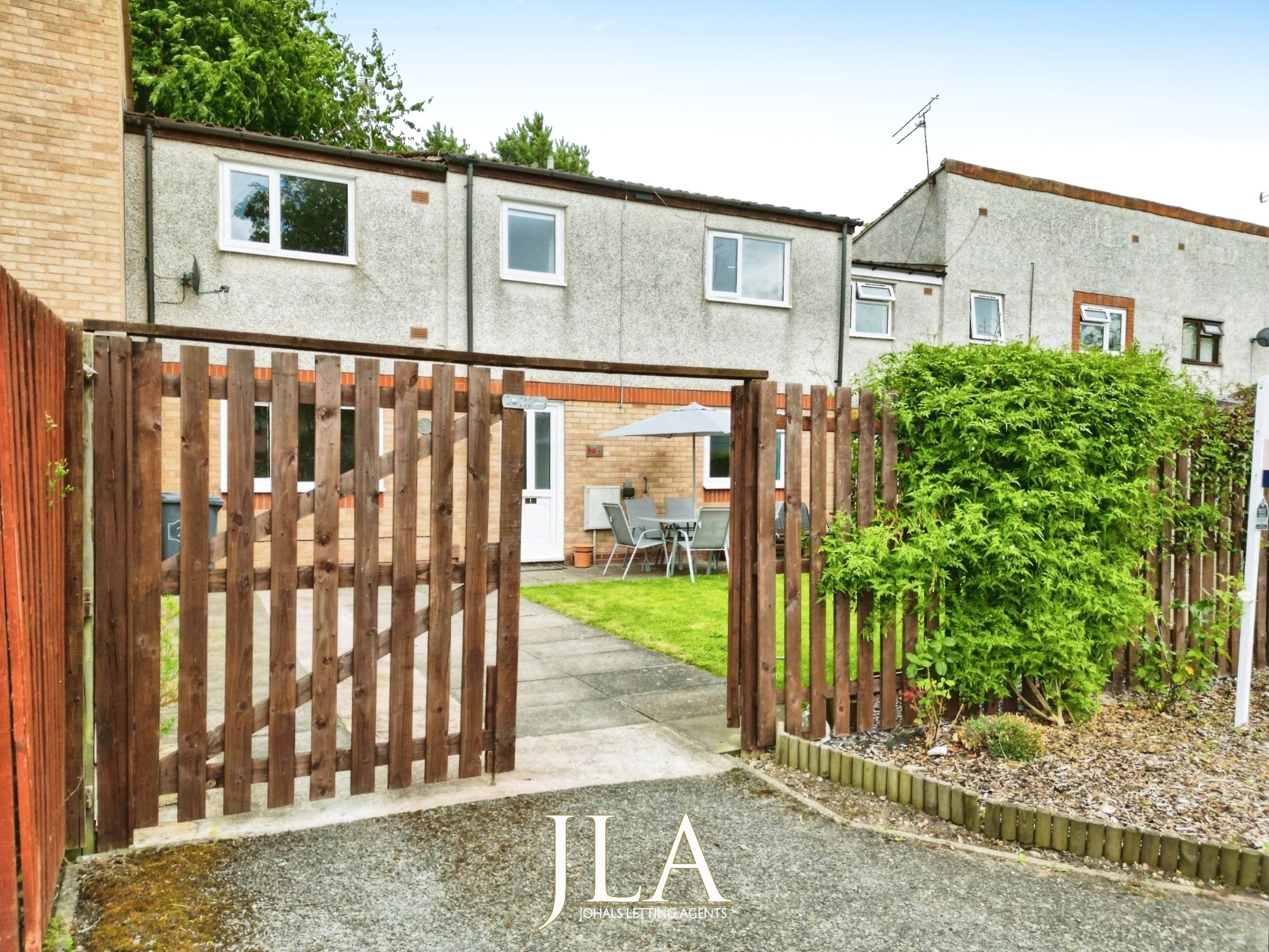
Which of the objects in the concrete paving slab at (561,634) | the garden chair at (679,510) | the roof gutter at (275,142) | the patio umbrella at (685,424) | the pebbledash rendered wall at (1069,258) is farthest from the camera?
the pebbledash rendered wall at (1069,258)

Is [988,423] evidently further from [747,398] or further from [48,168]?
[48,168]

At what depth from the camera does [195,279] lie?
1059 cm

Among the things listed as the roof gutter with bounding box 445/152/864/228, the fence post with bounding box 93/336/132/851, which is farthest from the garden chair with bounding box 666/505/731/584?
the fence post with bounding box 93/336/132/851

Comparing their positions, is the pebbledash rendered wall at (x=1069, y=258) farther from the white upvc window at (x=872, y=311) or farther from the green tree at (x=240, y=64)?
the green tree at (x=240, y=64)

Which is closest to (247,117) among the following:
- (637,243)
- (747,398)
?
(637,243)

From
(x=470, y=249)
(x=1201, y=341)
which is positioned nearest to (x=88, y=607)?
(x=470, y=249)

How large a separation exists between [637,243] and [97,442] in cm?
1092

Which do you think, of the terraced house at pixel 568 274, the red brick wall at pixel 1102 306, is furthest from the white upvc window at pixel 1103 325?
the terraced house at pixel 568 274

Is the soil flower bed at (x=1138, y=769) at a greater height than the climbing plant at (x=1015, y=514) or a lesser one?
lesser

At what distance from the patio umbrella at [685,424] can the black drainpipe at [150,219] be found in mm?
5837

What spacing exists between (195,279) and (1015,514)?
32.5ft

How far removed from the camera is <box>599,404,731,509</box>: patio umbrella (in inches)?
416

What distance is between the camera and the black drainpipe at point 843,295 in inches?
585

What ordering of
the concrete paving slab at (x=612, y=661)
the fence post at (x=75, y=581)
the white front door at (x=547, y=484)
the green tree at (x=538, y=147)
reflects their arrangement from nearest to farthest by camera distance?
the fence post at (x=75, y=581)
the concrete paving slab at (x=612, y=661)
the white front door at (x=547, y=484)
the green tree at (x=538, y=147)
